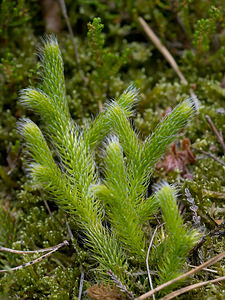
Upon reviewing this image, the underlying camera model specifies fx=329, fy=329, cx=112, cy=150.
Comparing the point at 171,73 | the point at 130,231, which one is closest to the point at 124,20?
the point at 171,73

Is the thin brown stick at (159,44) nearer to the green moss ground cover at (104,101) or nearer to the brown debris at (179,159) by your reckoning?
the green moss ground cover at (104,101)

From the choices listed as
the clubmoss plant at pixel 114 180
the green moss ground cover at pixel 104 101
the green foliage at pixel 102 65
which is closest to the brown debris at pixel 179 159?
the green moss ground cover at pixel 104 101

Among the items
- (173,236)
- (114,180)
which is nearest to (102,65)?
(114,180)

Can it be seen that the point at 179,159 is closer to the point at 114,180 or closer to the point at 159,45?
the point at 114,180

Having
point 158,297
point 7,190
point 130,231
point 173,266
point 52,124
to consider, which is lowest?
point 158,297

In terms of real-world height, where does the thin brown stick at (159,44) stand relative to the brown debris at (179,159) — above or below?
above

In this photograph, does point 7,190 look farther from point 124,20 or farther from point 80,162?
point 124,20

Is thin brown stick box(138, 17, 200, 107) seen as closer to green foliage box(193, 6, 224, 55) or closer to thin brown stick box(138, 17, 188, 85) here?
thin brown stick box(138, 17, 188, 85)

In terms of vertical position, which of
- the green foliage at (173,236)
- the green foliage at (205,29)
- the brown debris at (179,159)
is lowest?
the green foliage at (173,236)
